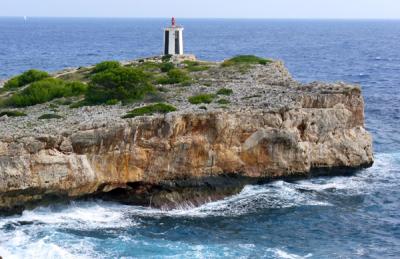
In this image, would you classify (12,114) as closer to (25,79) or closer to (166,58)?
(25,79)

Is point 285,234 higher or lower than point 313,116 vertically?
lower

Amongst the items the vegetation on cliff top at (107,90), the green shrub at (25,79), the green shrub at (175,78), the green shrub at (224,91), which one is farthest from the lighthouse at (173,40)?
the green shrub at (224,91)

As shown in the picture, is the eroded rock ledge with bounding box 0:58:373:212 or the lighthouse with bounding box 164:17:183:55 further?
the lighthouse with bounding box 164:17:183:55

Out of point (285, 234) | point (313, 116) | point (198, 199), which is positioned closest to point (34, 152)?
point (198, 199)

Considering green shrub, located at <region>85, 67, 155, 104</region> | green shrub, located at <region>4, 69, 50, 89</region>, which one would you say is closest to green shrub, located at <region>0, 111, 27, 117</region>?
green shrub, located at <region>85, 67, 155, 104</region>

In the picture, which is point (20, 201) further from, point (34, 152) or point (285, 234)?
point (285, 234)

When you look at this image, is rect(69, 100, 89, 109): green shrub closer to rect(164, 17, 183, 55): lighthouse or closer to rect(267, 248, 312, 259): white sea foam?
rect(267, 248, 312, 259): white sea foam
